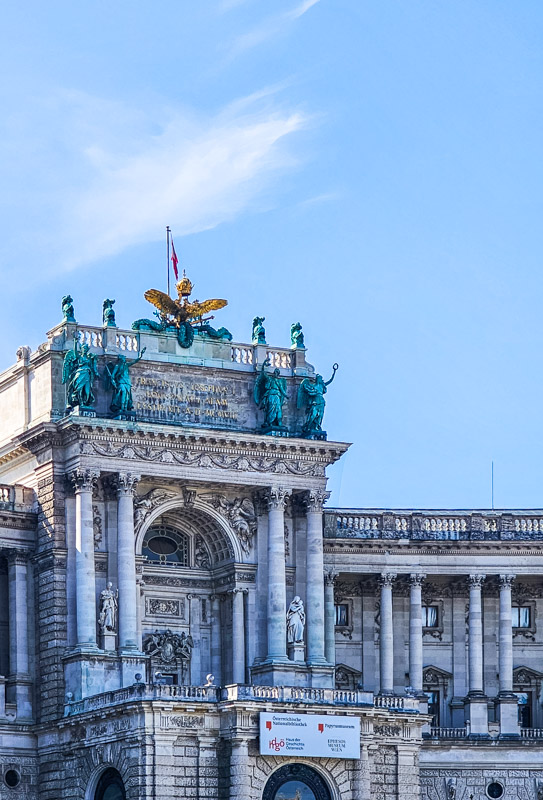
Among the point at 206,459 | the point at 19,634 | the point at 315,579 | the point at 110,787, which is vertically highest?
the point at 206,459

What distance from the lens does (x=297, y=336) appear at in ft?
352

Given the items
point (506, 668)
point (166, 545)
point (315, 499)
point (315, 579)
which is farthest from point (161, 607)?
point (506, 668)

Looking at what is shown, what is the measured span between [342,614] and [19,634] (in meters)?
17.2

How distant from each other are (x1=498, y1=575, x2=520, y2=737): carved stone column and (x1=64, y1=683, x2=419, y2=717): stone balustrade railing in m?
10.9

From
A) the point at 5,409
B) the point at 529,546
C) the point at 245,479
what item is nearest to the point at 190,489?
the point at 245,479

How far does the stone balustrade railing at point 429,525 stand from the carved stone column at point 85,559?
46.7 feet

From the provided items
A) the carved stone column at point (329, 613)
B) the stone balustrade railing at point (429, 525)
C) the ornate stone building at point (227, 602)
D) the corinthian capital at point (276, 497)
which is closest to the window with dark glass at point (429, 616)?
the ornate stone building at point (227, 602)

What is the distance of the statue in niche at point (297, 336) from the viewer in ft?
352

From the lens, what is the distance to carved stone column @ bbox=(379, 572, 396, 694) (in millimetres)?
108188

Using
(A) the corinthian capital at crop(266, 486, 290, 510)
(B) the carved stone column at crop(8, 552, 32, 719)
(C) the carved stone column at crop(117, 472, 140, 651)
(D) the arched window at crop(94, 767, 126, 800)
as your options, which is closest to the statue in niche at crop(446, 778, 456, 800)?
(A) the corinthian capital at crop(266, 486, 290, 510)

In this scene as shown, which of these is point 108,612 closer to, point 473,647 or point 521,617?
point 473,647

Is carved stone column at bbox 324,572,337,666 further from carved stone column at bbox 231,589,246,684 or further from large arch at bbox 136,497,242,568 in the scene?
large arch at bbox 136,497,242,568

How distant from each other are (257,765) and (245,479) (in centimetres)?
1471

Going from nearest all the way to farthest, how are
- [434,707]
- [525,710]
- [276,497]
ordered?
[276,497] < [434,707] < [525,710]
